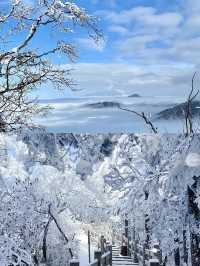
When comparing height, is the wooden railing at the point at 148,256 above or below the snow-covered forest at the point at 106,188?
below

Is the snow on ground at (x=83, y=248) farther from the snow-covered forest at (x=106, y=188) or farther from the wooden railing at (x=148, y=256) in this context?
the wooden railing at (x=148, y=256)

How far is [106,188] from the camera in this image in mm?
30422

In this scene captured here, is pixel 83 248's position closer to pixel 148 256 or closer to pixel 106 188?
pixel 106 188

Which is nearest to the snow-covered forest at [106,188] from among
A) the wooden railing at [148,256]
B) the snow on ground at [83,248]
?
the wooden railing at [148,256]

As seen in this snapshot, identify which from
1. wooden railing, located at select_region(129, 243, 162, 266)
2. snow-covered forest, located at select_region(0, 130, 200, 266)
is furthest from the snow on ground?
wooden railing, located at select_region(129, 243, 162, 266)

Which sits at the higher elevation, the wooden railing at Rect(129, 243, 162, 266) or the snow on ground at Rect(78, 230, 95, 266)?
the wooden railing at Rect(129, 243, 162, 266)

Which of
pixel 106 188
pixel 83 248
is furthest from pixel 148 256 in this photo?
pixel 83 248

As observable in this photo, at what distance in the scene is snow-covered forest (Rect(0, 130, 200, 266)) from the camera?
23.9 m

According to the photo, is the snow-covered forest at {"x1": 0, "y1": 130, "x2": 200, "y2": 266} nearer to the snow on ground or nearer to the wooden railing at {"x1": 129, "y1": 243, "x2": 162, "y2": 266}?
the wooden railing at {"x1": 129, "y1": 243, "x2": 162, "y2": 266}

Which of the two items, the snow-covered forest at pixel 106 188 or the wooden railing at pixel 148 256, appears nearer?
the wooden railing at pixel 148 256

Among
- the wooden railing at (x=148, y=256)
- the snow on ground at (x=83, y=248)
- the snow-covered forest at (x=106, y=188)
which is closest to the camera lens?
the wooden railing at (x=148, y=256)

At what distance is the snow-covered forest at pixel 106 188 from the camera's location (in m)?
23.9

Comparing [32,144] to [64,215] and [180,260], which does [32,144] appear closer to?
[180,260]

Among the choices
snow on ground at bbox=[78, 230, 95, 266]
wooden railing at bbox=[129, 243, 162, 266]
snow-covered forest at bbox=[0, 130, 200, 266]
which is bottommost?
snow on ground at bbox=[78, 230, 95, 266]
